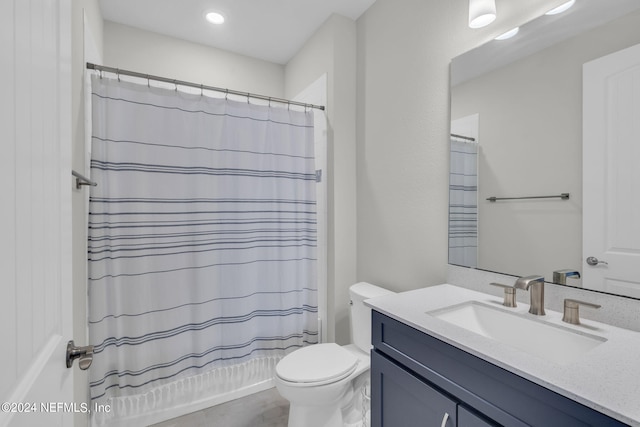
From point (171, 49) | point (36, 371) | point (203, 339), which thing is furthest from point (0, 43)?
point (171, 49)

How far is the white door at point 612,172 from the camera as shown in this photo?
958 millimetres

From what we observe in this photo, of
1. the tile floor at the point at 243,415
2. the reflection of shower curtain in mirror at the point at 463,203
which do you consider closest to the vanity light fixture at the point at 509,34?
the reflection of shower curtain in mirror at the point at 463,203

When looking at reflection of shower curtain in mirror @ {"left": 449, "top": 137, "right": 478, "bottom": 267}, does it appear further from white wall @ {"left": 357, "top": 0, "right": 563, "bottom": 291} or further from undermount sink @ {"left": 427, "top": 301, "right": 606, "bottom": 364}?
undermount sink @ {"left": 427, "top": 301, "right": 606, "bottom": 364}

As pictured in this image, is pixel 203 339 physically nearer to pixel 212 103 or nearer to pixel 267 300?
pixel 267 300

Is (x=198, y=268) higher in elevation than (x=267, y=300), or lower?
higher

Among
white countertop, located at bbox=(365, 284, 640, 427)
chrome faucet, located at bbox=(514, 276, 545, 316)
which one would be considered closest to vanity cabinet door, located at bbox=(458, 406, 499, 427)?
white countertop, located at bbox=(365, 284, 640, 427)

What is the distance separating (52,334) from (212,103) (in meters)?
1.57

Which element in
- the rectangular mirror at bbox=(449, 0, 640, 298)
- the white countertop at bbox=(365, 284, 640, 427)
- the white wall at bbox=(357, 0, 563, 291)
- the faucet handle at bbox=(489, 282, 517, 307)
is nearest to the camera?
the white countertop at bbox=(365, 284, 640, 427)

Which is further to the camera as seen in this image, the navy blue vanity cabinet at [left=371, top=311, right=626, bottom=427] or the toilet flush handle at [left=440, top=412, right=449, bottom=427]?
the toilet flush handle at [left=440, top=412, right=449, bottom=427]

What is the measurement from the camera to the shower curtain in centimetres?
161

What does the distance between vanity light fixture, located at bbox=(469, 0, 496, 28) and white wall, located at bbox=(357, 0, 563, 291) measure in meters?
0.09

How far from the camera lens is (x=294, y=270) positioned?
2111 millimetres

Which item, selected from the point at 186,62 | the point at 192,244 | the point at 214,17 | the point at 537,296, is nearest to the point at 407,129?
the point at 537,296

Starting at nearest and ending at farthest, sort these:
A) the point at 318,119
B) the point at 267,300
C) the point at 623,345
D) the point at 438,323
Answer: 1. the point at 623,345
2. the point at 438,323
3. the point at 267,300
4. the point at 318,119
